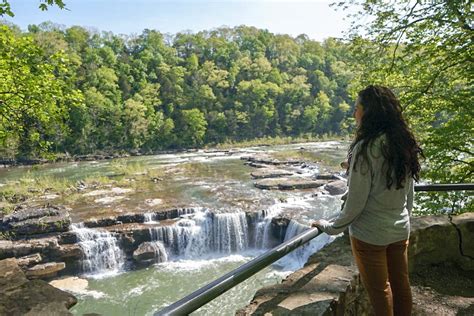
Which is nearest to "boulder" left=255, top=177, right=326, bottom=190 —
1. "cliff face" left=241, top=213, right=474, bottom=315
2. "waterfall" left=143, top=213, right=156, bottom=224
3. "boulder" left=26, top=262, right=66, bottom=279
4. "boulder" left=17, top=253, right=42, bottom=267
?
"waterfall" left=143, top=213, right=156, bottom=224

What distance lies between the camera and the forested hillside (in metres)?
46.5

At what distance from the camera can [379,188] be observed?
177 centimetres

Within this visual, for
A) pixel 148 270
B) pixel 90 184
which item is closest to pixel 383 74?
pixel 148 270

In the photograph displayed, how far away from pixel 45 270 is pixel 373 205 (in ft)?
39.7

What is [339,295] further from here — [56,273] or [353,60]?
[56,273]

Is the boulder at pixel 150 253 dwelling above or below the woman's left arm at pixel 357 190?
below

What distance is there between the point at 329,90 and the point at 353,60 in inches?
2701

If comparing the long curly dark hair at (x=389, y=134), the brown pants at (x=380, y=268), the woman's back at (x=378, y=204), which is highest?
the long curly dark hair at (x=389, y=134)

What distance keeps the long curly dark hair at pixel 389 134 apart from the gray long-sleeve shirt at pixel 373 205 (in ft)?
0.09

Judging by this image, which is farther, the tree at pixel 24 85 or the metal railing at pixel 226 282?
the tree at pixel 24 85

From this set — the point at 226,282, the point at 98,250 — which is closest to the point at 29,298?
the point at 226,282

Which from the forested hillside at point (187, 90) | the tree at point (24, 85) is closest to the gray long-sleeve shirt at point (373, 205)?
the tree at point (24, 85)

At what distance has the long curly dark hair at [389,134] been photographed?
1735 mm

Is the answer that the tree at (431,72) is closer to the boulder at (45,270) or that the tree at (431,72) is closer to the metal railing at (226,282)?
the metal railing at (226,282)
